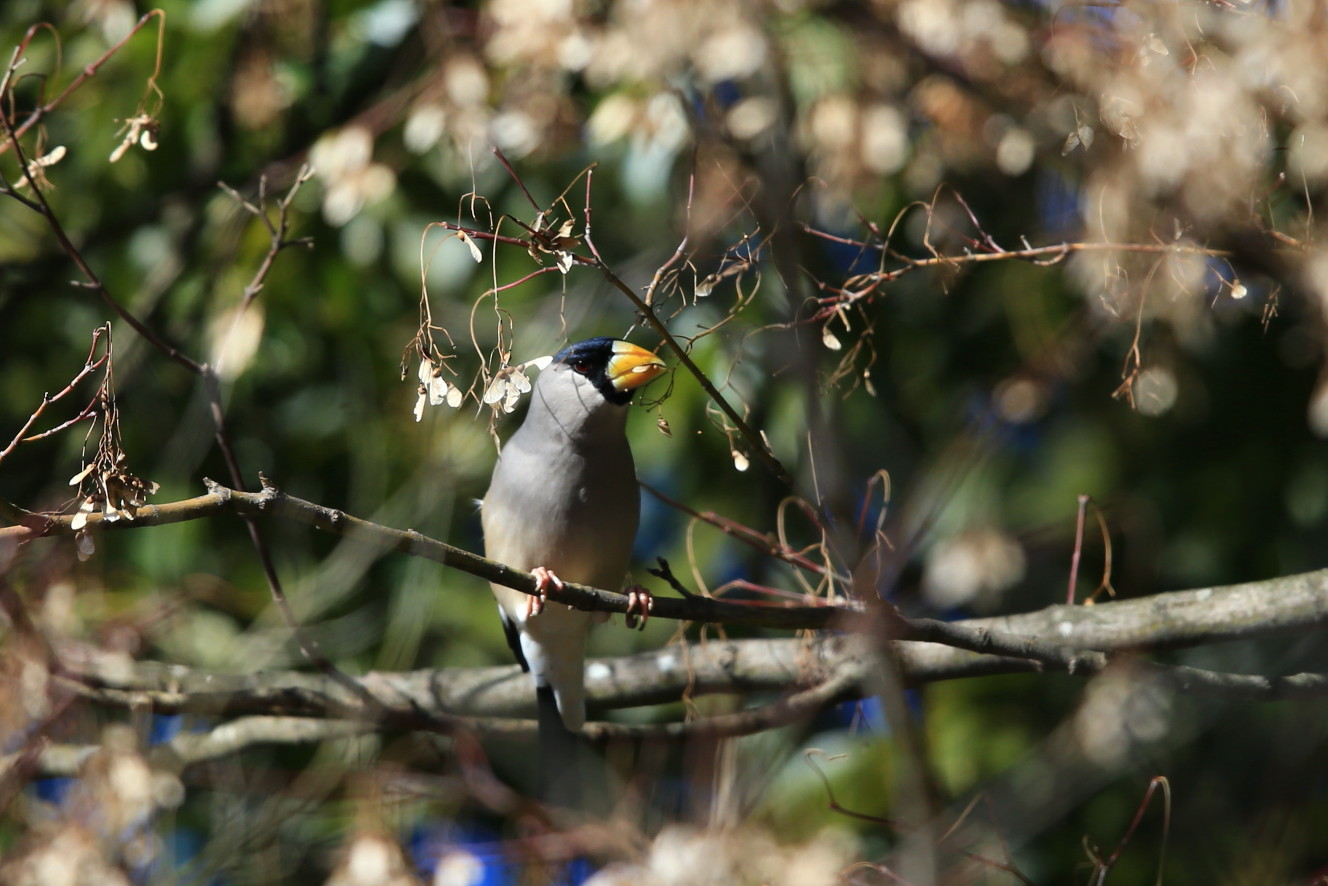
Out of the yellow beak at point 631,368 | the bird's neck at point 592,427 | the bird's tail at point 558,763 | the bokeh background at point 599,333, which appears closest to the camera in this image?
the bokeh background at point 599,333

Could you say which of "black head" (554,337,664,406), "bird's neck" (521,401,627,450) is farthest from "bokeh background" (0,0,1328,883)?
"bird's neck" (521,401,627,450)

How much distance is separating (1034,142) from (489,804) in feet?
8.63

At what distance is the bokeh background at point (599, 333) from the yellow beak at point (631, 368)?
187 mm

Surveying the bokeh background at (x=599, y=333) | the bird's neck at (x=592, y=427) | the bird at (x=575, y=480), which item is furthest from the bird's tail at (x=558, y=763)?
the bird's neck at (x=592, y=427)

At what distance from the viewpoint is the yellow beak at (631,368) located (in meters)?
3.92

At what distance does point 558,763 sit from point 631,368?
1.42 meters

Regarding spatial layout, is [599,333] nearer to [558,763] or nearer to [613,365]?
[613,365]

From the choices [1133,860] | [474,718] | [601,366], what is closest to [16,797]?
[474,718]

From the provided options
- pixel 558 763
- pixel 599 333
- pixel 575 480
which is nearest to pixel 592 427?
pixel 575 480

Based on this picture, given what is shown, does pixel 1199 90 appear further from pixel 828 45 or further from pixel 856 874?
pixel 856 874

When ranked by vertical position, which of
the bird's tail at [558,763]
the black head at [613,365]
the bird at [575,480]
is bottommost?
the bird's tail at [558,763]

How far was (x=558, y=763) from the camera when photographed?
14.4ft

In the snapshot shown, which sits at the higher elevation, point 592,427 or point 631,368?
point 631,368

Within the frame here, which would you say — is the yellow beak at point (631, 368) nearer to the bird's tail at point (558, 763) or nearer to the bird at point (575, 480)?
the bird at point (575, 480)
